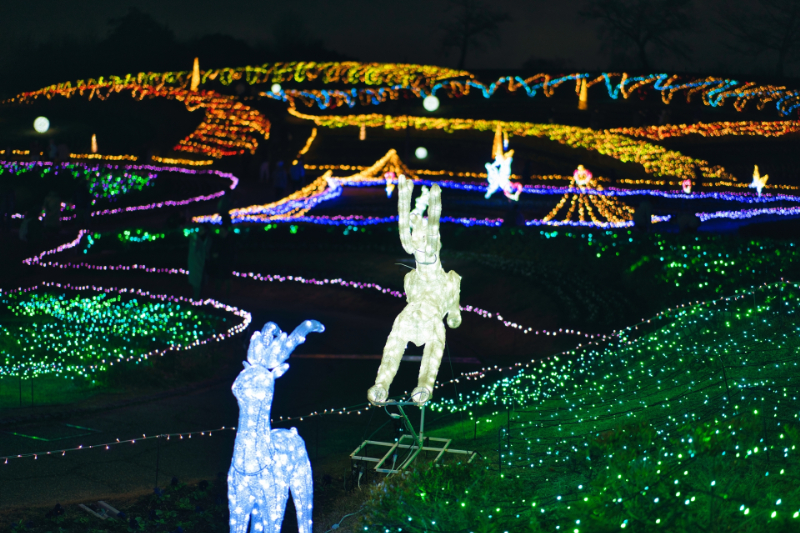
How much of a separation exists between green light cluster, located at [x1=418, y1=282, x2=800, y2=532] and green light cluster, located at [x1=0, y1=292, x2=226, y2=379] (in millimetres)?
4935

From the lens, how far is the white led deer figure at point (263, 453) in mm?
6422

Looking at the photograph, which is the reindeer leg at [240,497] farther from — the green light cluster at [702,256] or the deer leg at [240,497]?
the green light cluster at [702,256]

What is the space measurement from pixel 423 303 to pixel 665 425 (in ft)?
8.27

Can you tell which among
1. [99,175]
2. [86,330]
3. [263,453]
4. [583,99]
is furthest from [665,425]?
[583,99]

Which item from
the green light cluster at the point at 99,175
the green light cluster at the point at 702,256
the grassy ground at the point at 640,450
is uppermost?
the green light cluster at the point at 99,175

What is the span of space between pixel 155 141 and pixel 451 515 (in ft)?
111

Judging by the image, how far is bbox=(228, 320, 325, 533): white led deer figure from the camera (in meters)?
6.42

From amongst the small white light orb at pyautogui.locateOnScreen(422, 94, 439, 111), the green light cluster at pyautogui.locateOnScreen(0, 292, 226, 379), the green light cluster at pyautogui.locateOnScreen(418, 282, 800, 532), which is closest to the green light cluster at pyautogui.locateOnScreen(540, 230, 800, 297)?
the green light cluster at pyautogui.locateOnScreen(418, 282, 800, 532)

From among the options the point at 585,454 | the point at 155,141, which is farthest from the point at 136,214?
the point at 585,454

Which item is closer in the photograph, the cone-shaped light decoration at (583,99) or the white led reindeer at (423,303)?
the white led reindeer at (423,303)

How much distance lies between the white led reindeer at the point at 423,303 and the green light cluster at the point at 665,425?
2.87 feet

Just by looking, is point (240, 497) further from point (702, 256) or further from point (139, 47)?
point (139, 47)

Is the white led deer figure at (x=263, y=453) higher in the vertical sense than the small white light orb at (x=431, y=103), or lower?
lower

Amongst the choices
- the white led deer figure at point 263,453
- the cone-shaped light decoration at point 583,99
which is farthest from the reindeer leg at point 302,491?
the cone-shaped light decoration at point 583,99
